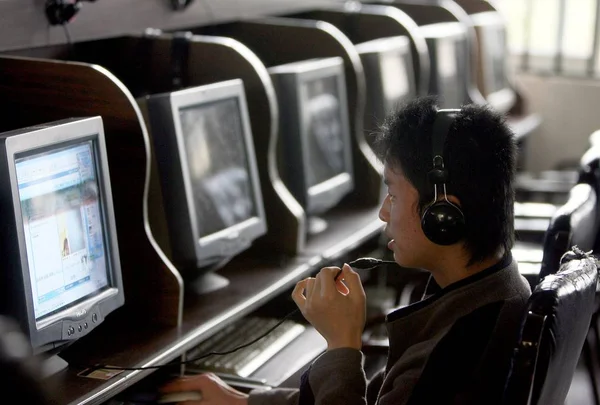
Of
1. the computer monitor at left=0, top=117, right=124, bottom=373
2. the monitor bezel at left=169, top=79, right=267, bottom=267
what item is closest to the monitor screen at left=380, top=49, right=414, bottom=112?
the monitor bezel at left=169, top=79, right=267, bottom=267

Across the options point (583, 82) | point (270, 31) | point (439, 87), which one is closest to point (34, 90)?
point (270, 31)

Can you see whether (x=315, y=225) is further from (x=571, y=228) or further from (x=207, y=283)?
(x=571, y=228)

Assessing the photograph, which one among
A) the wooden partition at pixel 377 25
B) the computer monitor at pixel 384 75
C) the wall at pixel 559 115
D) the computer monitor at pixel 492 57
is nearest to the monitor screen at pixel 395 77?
the computer monitor at pixel 384 75

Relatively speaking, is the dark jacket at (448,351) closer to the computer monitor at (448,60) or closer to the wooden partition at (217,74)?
the wooden partition at (217,74)

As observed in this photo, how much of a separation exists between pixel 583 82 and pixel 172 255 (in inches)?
119

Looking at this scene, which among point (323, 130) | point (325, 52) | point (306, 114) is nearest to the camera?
point (306, 114)

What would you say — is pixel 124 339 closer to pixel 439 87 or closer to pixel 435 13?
pixel 439 87

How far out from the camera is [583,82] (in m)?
4.37

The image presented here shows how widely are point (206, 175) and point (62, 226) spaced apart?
520mm

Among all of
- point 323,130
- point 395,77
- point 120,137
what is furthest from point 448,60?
point 120,137

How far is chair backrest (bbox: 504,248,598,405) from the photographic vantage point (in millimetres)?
1196

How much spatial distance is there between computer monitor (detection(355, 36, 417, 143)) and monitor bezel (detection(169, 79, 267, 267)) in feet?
2.24

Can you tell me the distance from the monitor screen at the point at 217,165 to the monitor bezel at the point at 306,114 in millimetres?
269

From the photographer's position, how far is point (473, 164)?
132cm
